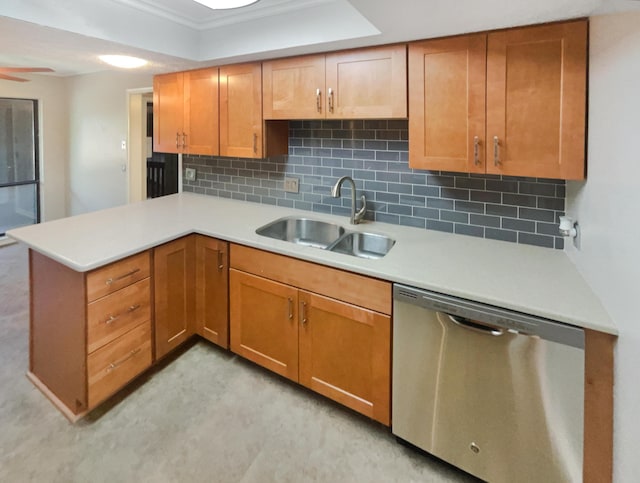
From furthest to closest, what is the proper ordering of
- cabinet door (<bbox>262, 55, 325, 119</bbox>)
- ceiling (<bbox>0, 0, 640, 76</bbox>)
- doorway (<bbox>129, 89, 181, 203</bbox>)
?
doorway (<bbox>129, 89, 181, 203</bbox>), cabinet door (<bbox>262, 55, 325, 119</bbox>), ceiling (<bbox>0, 0, 640, 76</bbox>)

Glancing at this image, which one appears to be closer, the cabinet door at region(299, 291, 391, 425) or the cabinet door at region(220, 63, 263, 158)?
the cabinet door at region(299, 291, 391, 425)

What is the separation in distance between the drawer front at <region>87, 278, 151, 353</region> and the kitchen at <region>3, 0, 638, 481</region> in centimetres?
205

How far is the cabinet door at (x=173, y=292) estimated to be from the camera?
2.14 m

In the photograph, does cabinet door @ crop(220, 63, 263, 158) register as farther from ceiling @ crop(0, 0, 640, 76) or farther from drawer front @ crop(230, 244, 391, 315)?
drawer front @ crop(230, 244, 391, 315)

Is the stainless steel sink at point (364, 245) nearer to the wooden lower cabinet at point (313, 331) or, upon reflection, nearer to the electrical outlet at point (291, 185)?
the wooden lower cabinet at point (313, 331)

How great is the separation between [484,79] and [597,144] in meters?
0.54

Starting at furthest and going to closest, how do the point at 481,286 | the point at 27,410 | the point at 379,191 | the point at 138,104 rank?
the point at 138,104
the point at 379,191
the point at 27,410
the point at 481,286

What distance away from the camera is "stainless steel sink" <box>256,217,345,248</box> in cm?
243

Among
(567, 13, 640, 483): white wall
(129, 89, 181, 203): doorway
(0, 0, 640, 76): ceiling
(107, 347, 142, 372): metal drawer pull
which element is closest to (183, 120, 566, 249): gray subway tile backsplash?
(567, 13, 640, 483): white wall

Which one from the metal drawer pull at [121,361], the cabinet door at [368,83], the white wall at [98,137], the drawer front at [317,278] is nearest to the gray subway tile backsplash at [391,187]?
the cabinet door at [368,83]

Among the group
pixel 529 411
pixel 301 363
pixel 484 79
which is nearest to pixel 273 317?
pixel 301 363

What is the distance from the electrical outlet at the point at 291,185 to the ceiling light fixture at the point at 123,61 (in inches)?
46.9

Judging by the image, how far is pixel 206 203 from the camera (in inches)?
116

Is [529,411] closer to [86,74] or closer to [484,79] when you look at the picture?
[484,79]
